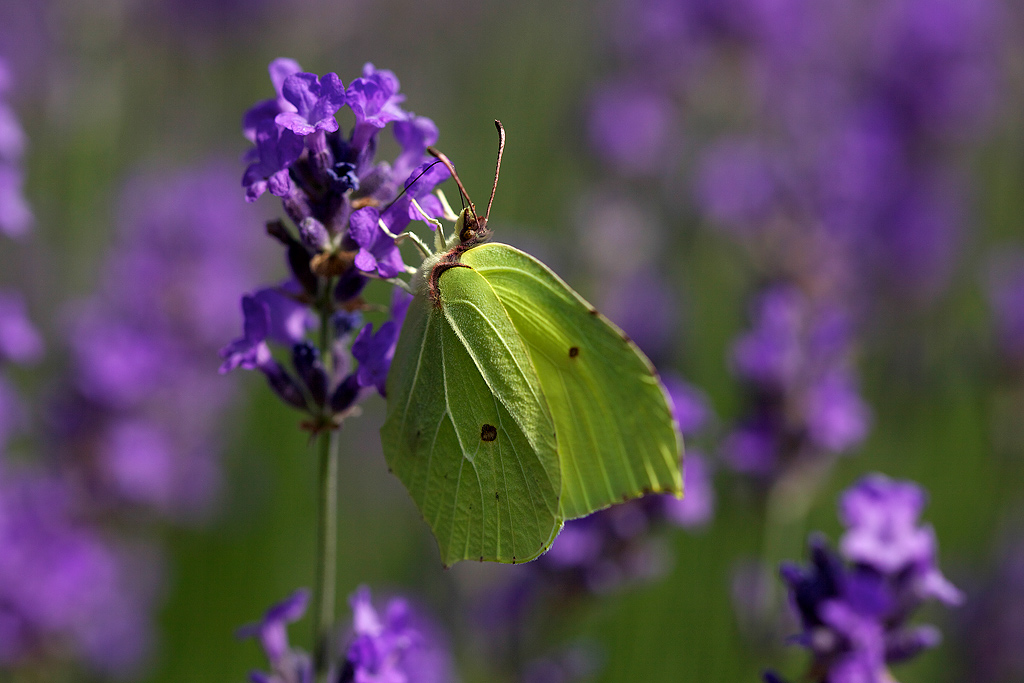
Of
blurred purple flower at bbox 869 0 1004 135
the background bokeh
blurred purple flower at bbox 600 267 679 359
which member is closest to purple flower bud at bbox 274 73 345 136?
the background bokeh

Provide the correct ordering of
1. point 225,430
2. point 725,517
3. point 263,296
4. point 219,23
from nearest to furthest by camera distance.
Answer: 1. point 263,296
2. point 725,517
3. point 225,430
4. point 219,23

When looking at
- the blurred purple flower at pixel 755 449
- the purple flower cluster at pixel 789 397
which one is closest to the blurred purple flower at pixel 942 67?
the purple flower cluster at pixel 789 397

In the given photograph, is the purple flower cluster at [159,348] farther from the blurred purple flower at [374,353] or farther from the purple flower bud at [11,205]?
the blurred purple flower at [374,353]

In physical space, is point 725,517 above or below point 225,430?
below

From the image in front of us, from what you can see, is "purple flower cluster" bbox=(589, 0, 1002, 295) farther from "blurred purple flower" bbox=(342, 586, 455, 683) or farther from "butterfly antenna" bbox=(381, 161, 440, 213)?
"blurred purple flower" bbox=(342, 586, 455, 683)

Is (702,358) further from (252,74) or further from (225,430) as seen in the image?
(252,74)

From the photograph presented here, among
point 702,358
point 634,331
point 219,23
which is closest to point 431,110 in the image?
point 219,23

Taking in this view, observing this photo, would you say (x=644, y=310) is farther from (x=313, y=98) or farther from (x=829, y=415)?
(x=313, y=98)
